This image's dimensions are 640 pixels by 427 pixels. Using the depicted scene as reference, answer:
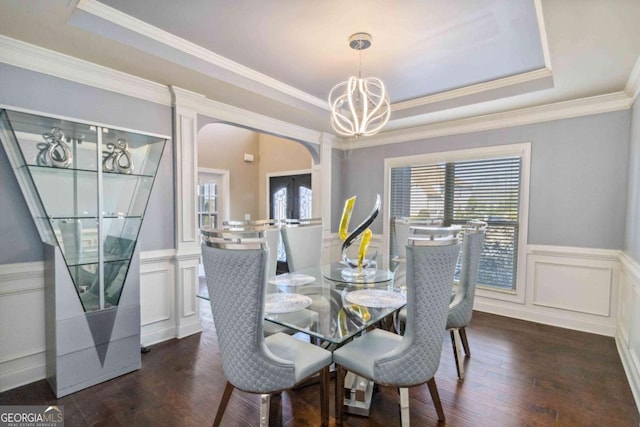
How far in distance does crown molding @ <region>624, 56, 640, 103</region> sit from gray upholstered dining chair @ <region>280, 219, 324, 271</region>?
2923mm

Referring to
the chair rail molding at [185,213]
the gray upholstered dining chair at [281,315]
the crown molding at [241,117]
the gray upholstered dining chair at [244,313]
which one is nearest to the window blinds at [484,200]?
the crown molding at [241,117]

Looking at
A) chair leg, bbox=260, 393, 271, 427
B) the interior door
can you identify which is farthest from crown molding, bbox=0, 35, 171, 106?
the interior door

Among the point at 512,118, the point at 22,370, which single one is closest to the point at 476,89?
the point at 512,118

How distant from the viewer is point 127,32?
7.04 feet

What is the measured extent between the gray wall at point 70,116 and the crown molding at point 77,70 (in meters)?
0.04

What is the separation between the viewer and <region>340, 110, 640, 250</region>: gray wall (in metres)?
3.04

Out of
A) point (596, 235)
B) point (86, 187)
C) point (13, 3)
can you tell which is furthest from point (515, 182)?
point (13, 3)

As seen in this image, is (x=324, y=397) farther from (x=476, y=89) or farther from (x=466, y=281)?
(x=476, y=89)

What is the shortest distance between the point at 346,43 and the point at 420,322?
6.98 ft

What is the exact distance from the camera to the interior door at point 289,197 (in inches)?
230

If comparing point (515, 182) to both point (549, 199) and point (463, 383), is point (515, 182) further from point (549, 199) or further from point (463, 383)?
point (463, 383)

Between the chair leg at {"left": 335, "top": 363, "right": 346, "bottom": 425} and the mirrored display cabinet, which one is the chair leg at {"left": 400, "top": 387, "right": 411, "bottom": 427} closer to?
the chair leg at {"left": 335, "top": 363, "right": 346, "bottom": 425}

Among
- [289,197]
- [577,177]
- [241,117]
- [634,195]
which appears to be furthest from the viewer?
[289,197]

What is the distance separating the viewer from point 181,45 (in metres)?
2.41
